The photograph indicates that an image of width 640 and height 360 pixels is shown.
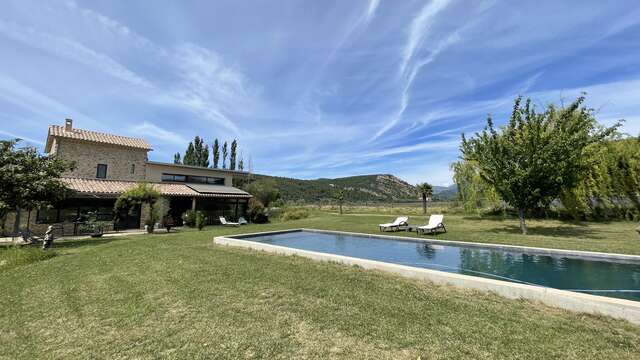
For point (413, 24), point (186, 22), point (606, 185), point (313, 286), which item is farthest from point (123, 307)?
point (606, 185)

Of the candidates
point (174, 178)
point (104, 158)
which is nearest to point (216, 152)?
point (174, 178)

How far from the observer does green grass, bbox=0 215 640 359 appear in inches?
143

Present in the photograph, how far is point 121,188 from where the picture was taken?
70.7ft

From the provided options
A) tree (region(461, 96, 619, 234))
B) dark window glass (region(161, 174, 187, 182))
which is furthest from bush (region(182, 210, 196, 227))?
tree (region(461, 96, 619, 234))

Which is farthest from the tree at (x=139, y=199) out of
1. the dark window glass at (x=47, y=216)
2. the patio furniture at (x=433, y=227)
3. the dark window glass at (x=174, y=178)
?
the patio furniture at (x=433, y=227)

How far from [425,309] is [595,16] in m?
14.6

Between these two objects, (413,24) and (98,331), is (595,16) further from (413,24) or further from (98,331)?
(98,331)

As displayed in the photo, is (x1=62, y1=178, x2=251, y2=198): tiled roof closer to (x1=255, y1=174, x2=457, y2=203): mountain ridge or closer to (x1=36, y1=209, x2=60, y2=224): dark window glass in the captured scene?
(x1=36, y1=209, x2=60, y2=224): dark window glass

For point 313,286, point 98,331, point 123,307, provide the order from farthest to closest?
point 313,286 < point 123,307 < point 98,331

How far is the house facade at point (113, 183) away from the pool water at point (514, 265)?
15.5m

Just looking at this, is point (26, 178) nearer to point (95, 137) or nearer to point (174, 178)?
point (95, 137)

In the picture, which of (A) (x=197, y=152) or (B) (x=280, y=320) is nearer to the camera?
(B) (x=280, y=320)

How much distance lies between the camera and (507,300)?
5.44 metres

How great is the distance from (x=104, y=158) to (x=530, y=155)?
29694 millimetres
